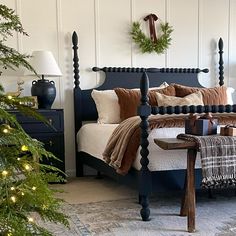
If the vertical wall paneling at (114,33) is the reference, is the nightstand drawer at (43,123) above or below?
Answer: below

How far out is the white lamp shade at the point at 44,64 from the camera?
418cm

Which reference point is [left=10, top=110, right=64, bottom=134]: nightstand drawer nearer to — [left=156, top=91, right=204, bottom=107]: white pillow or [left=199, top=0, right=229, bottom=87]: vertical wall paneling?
[left=156, top=91, right=204, bottom=107]: white pillow

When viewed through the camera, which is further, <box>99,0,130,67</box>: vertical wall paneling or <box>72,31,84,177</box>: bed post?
<box>99,0,130,67</box>: vertical wall paneling

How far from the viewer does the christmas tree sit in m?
1.45

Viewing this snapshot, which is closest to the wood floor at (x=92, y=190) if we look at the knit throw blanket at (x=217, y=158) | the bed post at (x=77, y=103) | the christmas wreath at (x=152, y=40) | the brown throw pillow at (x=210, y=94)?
the bed post at (x=77, y=103)

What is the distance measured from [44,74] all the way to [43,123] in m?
0.54

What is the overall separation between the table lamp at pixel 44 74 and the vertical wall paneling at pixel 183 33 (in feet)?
5.25

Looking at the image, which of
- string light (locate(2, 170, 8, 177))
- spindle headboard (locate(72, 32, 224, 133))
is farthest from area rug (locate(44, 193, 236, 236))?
spindle headboard (locate(72, 32, 224, 133))

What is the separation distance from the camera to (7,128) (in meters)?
1.49

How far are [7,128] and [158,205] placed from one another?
2.03m

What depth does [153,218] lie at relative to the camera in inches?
114

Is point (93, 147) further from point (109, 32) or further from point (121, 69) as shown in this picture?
point (109, 32)

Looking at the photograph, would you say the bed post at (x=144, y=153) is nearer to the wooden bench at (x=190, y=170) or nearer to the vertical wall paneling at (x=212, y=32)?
the wooden bench at (x=190, y=170)

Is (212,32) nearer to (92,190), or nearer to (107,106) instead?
(107,106)
